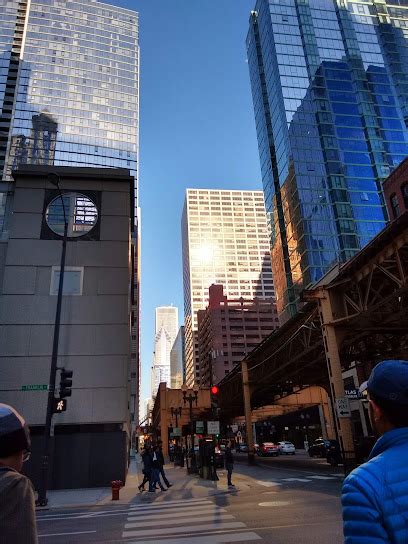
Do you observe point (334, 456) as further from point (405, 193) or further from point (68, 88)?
point (68, 88)

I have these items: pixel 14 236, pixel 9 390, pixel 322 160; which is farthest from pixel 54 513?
pixel 322 160

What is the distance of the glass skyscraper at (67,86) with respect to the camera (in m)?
129

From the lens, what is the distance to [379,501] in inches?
74.1

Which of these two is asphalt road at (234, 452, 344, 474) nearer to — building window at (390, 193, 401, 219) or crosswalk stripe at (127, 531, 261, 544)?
crosswalk stripe at (127, 531, 261, 544)

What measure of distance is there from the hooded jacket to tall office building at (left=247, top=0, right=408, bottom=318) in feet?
235

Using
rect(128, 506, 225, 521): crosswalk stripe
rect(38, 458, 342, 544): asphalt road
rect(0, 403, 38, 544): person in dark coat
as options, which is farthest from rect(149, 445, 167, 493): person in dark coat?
rect(0, 403, 38, 544): person in dark coat

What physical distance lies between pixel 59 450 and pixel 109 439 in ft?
8.77

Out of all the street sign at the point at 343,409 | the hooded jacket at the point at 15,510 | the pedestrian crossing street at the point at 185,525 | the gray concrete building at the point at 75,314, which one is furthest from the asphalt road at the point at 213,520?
the gray concrete building at the point at 75,314

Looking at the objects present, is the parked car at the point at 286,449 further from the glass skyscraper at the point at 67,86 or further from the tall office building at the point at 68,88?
the glass skyscraper at the point at 67,86

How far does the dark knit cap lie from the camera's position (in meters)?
2.22

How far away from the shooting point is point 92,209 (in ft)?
94.0

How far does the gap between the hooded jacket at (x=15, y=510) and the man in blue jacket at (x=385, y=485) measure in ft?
5.00

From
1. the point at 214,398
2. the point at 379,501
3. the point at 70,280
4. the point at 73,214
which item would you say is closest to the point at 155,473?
the point at 214,398

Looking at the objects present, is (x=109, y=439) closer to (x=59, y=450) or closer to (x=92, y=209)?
(x=59, y=450)
